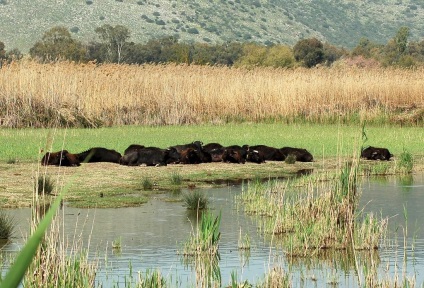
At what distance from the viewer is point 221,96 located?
28.6 metres

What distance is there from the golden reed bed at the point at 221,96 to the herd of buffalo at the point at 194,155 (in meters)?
8.73

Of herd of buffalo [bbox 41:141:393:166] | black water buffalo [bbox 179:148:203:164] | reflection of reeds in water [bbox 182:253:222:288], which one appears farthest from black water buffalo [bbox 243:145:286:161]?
reflection of reeds in water [bbox 182:253:222:288]

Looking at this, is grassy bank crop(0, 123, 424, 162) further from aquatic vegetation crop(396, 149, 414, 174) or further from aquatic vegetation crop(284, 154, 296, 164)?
aquatic vegetation crop(396, 149, 414, 174)

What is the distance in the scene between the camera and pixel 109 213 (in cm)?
1206

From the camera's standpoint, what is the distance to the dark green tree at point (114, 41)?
221 ft

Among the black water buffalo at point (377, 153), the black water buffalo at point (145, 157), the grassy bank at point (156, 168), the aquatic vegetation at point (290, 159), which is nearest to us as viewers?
the grassy bank at point (156, 168)

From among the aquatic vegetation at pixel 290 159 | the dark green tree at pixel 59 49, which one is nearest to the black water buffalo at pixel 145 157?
the aquatic vegetation at pixel 290 159

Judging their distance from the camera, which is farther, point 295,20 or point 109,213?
point 295,20

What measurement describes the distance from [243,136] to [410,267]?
15107mm

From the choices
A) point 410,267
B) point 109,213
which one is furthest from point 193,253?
point 109,213

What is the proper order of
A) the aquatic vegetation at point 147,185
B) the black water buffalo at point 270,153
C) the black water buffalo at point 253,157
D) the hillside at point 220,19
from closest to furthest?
the aquatic vegetation at point 147,185, the black water buffalo at point 253,157, the black water buffalo at point 270,153, the hillside at point 220,19

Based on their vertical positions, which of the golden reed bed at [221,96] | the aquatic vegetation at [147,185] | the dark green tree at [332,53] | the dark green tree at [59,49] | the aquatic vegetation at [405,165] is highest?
the dark green tree at [332,53]

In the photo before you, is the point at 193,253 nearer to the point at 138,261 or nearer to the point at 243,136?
the point at 138,261

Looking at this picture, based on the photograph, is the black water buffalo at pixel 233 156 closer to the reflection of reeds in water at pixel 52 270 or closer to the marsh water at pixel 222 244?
the marsh water at pixel 222 244
